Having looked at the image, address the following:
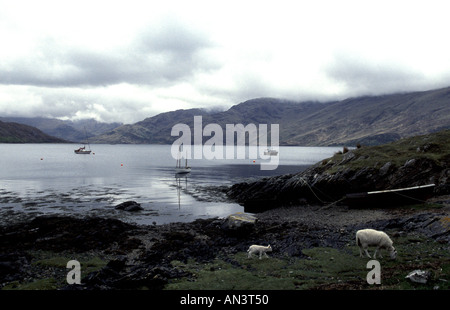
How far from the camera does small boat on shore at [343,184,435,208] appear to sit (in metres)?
41.6

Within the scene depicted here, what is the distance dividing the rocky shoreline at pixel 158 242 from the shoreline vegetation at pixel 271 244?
3.6 inches

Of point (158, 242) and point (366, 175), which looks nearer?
point (158, 242)

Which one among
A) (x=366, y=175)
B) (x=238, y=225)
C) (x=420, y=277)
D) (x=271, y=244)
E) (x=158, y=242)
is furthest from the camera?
(x=366, y=175)

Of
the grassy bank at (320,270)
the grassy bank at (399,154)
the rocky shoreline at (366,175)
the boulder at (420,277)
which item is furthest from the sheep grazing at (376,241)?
the grassy bank at (399,154)

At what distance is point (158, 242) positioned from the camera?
3034 cm

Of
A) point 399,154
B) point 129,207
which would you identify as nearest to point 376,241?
point 129,207

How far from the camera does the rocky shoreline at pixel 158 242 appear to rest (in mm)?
18812

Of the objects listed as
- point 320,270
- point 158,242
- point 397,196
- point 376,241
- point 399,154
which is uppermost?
point 399,154

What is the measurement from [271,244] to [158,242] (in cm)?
1170

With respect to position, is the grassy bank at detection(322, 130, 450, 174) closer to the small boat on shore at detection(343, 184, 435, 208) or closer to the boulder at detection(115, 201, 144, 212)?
the small boat on shore at detection(343, 184, 435, 208)

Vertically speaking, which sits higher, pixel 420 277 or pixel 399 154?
pixel 399 154

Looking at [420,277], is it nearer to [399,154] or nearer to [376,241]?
[376,241]

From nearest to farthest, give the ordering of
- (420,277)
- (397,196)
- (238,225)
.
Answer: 1. (420,277)
2. (238,225)
3. (397,196)
